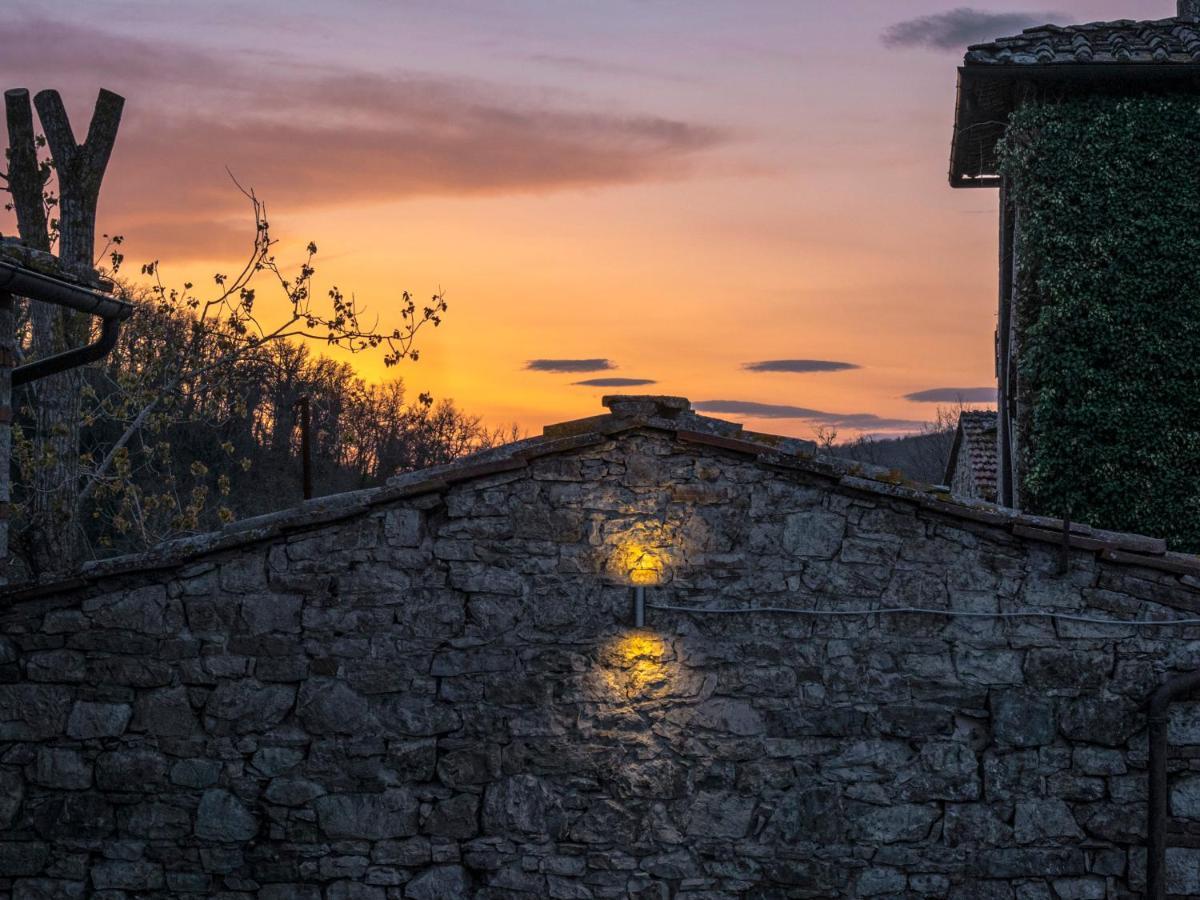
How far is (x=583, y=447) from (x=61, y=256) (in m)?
6.26

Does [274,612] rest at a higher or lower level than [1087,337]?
lower

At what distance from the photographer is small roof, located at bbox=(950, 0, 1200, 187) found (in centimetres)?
1243

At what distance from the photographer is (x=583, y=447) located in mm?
7797

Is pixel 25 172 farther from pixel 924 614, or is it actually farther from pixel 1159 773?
pixel 1159 773

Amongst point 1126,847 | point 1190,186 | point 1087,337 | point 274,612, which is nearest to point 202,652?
point 274,612

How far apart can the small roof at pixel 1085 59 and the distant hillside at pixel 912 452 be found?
31.4 meters

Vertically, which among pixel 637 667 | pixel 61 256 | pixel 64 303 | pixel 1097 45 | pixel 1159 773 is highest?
pixel 1097 45

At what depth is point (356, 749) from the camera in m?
7.71

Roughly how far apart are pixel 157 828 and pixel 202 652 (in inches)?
43.2

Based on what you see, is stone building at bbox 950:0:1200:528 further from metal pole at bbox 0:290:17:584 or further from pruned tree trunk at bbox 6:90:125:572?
metal pole at bbox 0:290:17:584

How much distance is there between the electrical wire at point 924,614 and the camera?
7.52 metres

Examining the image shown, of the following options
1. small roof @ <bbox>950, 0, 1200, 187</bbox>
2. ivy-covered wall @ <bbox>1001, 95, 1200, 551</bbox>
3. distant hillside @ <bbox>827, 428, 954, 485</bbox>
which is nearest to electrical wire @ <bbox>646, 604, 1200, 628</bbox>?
ivy-covered wall @ <bbox>1001, 95, 1200, 551</bbox>

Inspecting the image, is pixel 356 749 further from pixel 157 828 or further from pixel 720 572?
pixel 720 572

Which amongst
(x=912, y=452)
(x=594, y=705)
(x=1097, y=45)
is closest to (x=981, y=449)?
(x=1097, y=45)
